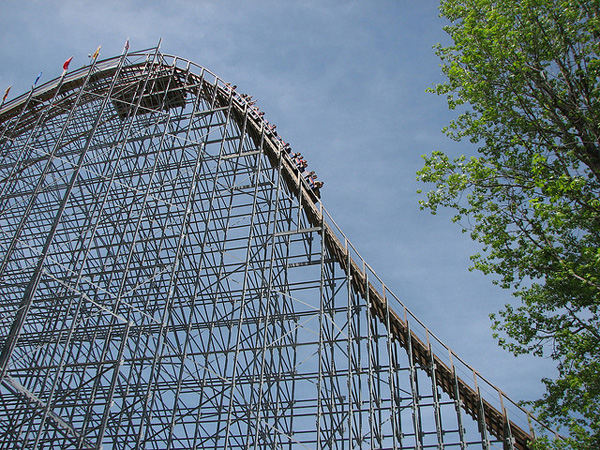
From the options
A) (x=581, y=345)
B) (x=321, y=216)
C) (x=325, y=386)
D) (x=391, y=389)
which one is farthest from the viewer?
(x=321, y=216)

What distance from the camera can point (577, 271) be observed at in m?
8.87

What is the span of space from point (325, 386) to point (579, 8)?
11470 millimetres

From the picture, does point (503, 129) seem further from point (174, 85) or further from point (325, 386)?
point (174, 85)

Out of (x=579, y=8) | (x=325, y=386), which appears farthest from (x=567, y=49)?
(x=325, y=386)

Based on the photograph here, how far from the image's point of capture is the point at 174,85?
20.7 meters

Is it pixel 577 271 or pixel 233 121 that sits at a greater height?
pixel 233 121

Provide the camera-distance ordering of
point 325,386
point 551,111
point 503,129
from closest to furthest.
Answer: point 551,111, point 503,129, point 325,386

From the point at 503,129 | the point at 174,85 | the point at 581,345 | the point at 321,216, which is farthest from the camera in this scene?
the point at 174,85

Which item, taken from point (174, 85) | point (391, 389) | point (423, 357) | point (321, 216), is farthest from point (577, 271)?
point (174, 85)

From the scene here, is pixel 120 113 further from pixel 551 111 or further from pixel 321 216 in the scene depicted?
pixel 551 111

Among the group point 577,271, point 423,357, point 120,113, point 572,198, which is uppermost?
point 120,113

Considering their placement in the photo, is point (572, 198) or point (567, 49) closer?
point (572, 198)

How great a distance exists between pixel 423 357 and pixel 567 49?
10.2 metres

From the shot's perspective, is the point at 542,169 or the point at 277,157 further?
the point at 277,157
